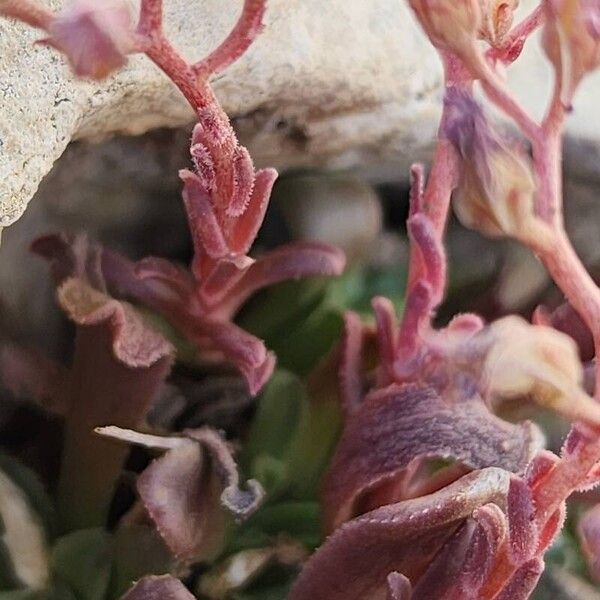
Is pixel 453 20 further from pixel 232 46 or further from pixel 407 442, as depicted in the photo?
pixel 407 442

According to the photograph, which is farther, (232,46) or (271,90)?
(271,90)

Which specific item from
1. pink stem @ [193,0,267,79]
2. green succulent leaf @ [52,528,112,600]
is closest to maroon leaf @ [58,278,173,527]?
green succulent leaf @ [52,528,112,600]

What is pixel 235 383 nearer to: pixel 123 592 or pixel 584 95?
pixel 123 592

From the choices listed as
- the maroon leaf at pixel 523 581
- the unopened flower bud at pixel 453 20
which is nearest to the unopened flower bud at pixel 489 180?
the unopened flower bud at pixel 453 20

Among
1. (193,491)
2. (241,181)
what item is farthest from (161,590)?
(241,181)

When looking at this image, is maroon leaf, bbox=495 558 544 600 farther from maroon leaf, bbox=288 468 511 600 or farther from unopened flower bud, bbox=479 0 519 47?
unopened flower bud, bbox=479 0 519 47
